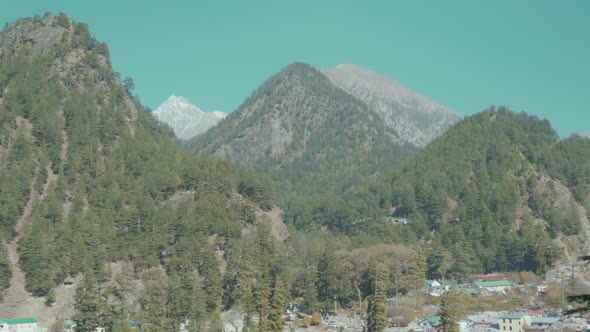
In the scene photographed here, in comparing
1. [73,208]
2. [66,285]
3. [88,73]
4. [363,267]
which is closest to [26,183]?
[73,208]

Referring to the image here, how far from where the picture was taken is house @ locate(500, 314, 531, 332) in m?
90.2

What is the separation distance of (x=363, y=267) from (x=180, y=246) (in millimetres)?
29813

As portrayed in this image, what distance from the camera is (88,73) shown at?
155 m

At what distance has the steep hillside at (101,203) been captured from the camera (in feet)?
319

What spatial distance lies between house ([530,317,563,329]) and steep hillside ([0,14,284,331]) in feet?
135

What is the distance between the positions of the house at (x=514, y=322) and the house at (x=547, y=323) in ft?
2.93

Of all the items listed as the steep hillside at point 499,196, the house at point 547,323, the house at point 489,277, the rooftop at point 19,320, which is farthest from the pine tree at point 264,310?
the house at point 489,277

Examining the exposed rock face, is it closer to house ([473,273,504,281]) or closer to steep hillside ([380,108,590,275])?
steep hillside ([380,108,590,275])

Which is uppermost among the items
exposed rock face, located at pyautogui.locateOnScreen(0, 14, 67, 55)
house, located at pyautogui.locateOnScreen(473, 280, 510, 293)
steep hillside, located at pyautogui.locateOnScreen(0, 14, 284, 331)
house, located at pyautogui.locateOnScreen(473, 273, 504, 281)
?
exposed rock face, located at pyautogui.locateOnScreen(0, 14, 67, 55)

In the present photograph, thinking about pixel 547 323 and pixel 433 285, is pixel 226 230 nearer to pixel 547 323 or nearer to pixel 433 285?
pixel 433 285

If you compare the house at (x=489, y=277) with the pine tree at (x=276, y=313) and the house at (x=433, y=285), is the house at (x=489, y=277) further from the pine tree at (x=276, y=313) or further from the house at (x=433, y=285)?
the pine tree at (x=276, y=313)

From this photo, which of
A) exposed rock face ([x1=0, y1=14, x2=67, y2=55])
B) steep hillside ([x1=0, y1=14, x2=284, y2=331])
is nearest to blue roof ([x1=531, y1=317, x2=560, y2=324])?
steep hillside ([x1=0, y1=14, x2=284, y2=331])

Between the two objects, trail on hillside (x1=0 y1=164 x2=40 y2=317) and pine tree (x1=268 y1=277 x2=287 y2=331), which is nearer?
pine tree (x1=268 y1=277 x2=287 y2=331)

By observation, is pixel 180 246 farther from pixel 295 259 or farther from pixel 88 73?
pixel 88 73
